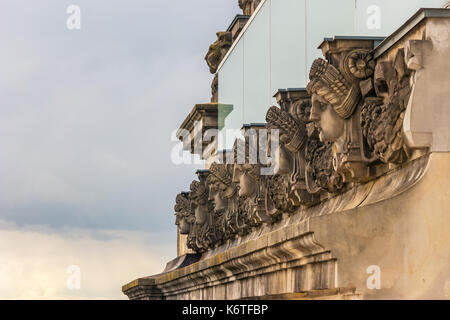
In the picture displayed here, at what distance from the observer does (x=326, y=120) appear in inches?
448

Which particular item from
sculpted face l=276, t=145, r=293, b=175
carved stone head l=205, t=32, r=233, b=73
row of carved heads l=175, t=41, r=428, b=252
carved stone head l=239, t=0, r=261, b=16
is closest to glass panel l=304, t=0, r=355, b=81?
row of carved heads l=175, t=41, r=428, b=252

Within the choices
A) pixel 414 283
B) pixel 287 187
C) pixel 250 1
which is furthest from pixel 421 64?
pixel 250 1

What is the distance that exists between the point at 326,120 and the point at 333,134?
147mm

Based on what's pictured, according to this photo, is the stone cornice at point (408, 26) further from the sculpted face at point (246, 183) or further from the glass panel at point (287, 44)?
the sculpted face at point (246, 183)

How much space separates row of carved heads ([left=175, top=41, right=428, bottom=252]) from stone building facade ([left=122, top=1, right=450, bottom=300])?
0.5 inches

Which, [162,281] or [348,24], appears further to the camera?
[162,281]

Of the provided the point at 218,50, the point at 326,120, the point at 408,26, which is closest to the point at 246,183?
the point at 326,120

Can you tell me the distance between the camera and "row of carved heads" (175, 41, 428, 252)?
10.3m

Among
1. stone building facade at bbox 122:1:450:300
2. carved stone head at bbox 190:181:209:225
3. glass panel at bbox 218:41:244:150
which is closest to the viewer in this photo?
stone building facade at bbox 122:1:450:300

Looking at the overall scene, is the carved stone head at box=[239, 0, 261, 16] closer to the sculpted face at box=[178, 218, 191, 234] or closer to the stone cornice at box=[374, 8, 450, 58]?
the sculpted face at box=[178, 218, 191, 234]

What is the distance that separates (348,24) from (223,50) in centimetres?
1083

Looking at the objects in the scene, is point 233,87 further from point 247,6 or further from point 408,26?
point 408,26
